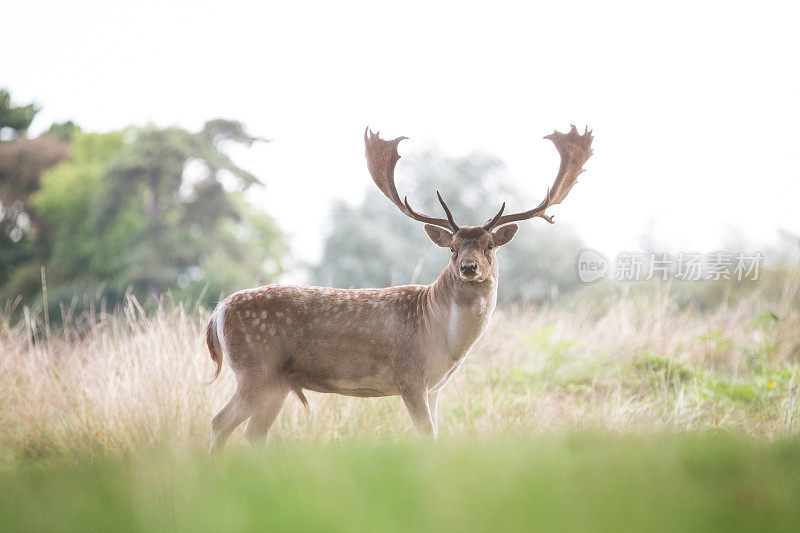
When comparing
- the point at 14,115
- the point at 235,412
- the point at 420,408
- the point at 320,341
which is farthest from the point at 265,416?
the point at 14,115

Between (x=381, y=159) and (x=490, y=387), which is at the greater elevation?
(x=381, y=159)

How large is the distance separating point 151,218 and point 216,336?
18.8m

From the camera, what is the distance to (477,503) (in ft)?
6.51

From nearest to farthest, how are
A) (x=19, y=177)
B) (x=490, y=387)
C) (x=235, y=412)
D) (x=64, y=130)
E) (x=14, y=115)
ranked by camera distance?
(x=235, y=412)
(x=490, y=387)
(x=14, y=115)
(x=19, y=177)
(x=64, y=130)

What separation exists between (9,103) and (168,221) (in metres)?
6.18

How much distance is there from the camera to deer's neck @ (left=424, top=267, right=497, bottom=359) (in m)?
4.35

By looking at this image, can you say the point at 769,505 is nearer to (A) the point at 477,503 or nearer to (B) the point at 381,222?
(A) the point at 477,503

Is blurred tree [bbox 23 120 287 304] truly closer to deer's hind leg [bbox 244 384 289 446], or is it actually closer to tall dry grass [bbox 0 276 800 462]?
tall dry grass [bbox 0 276 800 462]

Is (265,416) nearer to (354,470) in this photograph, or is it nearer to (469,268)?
(469,268)

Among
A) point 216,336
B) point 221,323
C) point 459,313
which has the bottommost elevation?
point 216,336

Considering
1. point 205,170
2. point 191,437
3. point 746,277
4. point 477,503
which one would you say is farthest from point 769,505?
point 205,170

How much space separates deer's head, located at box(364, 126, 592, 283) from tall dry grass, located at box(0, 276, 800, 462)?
3.14 ft

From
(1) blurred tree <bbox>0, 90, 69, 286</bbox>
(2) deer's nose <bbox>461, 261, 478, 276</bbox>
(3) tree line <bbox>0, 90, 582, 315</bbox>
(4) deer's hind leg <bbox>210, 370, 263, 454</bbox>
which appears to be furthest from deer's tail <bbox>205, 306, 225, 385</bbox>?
(1) blurred tree <bbox>0, 90, 69, 286</bbox>

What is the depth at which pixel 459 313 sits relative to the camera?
438 centimetres
